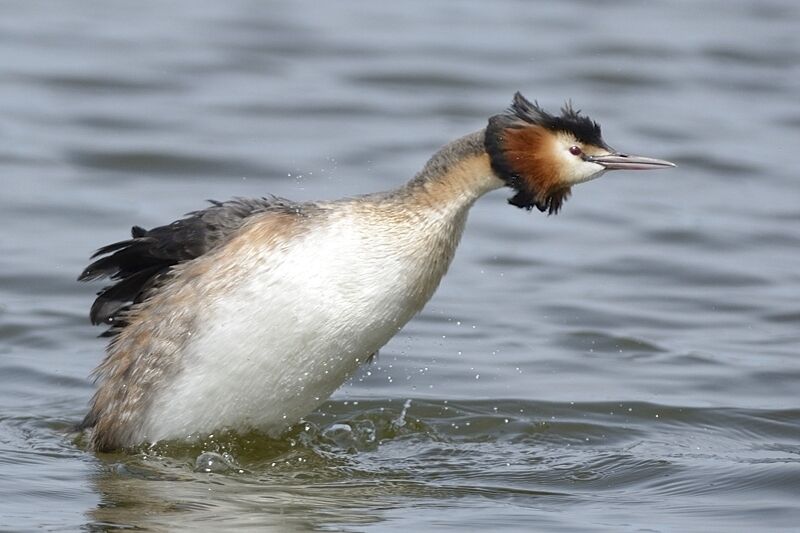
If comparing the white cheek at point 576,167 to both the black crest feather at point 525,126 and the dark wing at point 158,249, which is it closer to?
the black crest feather at point 525,126

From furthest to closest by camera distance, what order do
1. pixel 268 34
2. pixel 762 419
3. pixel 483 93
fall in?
pixel 268 34, pixel 483 93, pixel 762 419

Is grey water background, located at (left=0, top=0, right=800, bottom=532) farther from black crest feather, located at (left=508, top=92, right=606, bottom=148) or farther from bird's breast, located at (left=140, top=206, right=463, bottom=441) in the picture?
black crest feather, located at (left=508, top=92, right=606, bottom=148)

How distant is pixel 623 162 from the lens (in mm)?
7219

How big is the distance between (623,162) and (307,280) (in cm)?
144

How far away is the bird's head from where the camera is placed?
7.14 metres

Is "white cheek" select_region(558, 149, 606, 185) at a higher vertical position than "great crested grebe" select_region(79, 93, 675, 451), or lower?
higher

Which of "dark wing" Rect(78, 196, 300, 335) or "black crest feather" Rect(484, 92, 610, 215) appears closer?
"black crest feather" Rect(484, 92, 610, 215)

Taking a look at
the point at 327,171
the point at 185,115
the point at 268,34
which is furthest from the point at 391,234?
the point at 268,34

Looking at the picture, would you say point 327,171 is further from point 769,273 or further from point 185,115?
point 769,273

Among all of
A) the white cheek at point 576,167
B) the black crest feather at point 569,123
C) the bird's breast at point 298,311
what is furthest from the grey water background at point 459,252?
the black crest feather at point 569,123

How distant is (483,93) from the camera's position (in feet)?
52.5

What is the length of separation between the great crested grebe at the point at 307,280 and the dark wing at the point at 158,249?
14mm

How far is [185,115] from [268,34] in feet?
9.32

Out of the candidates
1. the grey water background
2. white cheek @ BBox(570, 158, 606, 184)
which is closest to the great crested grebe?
white cheek @ BBox(570, 158, 606, 184)
